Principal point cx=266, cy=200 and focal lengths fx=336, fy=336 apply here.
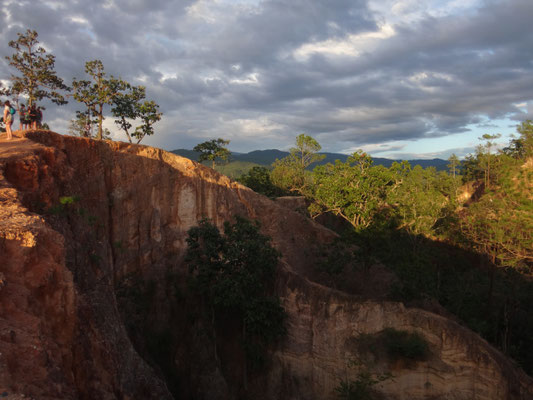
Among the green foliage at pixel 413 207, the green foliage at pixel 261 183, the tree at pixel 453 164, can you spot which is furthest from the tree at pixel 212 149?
the tree at pixel 453 164

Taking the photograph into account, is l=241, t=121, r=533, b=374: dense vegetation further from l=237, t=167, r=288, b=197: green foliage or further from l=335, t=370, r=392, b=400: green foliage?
l=237, t=167, r=288, b=197: green foliage

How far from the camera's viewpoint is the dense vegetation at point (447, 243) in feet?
62.4

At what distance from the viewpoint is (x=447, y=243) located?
2938 centimetres

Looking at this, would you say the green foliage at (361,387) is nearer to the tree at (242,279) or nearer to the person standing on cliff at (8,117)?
the tree at (242,279)

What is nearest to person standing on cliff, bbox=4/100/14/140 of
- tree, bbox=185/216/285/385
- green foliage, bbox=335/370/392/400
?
tree, bbox=185/216/285/385

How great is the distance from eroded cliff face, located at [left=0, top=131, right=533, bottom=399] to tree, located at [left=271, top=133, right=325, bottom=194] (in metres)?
14.5

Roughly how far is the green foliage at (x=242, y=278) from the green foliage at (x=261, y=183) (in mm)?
19258

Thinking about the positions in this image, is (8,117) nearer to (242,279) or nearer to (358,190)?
(242,279)

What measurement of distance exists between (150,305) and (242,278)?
5755 mm

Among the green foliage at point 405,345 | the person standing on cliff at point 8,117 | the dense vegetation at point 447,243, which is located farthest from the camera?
the dense vegetation at point 447,243

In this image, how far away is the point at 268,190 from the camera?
36.5 meters

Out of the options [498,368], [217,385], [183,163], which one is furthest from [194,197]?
[498,368]

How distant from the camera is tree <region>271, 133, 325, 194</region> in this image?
39062 mm

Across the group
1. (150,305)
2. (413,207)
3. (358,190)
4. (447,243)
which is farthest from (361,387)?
(447,243)
